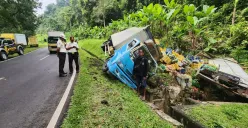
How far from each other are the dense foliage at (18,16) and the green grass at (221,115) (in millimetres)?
30086

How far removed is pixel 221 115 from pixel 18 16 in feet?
112

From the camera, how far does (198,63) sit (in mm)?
10773

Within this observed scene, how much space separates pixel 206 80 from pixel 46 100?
21.0ft

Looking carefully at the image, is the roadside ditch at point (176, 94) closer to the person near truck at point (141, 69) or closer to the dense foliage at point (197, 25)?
the person near truck at point (141, 69)

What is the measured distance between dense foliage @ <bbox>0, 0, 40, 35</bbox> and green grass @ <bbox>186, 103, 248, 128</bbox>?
98.7 ft

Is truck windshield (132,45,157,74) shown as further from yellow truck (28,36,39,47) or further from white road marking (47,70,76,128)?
yellow truck (28,36,39,47)

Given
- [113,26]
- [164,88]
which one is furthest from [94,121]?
[113,26]

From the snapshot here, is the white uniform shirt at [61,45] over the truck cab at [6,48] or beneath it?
over

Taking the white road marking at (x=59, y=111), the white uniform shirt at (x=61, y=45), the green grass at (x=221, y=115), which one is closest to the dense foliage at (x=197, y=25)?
the green grass at (x=221, y=115)

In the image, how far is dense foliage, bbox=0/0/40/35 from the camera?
98.4 ft

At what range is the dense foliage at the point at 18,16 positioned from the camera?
30000 mm

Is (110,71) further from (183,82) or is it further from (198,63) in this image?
(198,63)

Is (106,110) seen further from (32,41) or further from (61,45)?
(32,41)

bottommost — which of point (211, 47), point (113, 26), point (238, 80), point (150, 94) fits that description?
point (150, 94)
